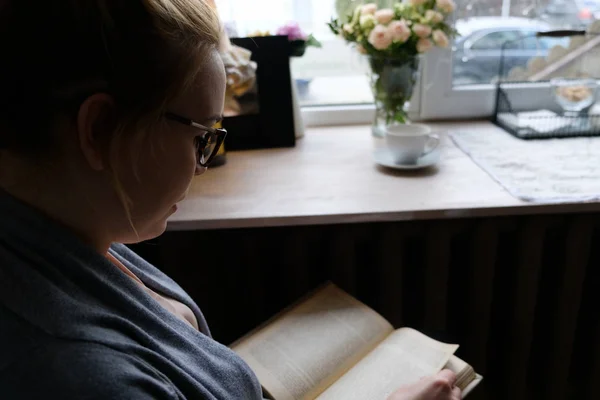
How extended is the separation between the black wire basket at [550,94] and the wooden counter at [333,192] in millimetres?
232

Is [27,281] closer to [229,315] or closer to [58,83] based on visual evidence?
[58,83]

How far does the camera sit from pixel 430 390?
0.83 meters

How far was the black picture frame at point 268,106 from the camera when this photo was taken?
4.29ft

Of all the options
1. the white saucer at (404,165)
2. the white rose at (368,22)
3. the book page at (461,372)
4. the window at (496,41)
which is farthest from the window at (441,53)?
the book page at (461,372)

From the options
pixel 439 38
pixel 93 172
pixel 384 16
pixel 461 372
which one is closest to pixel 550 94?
pixel 439 38

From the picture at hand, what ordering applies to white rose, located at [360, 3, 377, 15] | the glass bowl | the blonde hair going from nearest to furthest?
the blonde hair, white rose, located at [360, 3, 377, 15], the glass bowl

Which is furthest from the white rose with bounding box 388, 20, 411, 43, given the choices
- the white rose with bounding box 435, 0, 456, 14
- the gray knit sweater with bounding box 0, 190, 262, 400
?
the gray knit sweater with bounding box 0, 190, 262, 400

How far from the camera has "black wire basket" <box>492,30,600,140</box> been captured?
141cm

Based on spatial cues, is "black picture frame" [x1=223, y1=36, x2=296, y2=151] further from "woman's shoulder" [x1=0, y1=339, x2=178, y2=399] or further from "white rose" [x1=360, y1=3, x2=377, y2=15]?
"woman's shoulder" [x1=0, y1=339, x2=178, y2=399]

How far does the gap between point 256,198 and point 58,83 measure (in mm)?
663

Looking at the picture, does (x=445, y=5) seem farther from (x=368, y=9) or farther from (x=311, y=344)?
(x=311, y=344)

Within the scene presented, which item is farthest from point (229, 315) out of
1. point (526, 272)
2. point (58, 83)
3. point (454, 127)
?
point (58, 83)

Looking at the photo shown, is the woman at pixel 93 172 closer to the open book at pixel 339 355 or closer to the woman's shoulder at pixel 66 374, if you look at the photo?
the woman's shoulder at pixel 66 374

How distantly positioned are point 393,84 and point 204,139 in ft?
2.82
